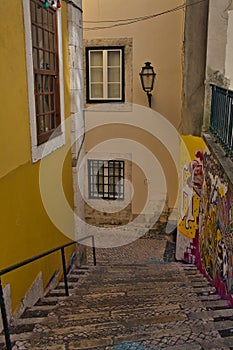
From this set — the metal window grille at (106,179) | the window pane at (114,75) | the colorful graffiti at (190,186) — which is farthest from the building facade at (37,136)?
the metal window grille at (106,179)

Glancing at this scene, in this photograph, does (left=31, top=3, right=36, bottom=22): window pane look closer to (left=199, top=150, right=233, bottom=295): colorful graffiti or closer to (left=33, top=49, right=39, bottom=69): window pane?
(left=33, top=49, right=39, bottom=69): window pane

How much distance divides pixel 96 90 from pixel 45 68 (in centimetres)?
556

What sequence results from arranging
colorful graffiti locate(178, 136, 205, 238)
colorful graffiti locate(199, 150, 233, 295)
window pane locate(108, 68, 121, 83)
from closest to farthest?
colorful graffiti locate(199, 150, 233, 295), colorful graffiti locate(178, 136, 205, 238), window pane locate(108, 68, 121, 83)

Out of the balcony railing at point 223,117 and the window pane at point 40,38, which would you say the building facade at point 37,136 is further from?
the balcony railing at point 223,117

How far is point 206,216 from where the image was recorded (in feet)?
23.0

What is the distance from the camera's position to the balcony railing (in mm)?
5223

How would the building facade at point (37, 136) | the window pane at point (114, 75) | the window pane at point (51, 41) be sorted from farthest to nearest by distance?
the window pane at point (114, 75) < the window pane at point (51, 41) < the building facade at point (37, 136)

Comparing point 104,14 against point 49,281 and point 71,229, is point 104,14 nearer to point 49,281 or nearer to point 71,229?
point 71,229

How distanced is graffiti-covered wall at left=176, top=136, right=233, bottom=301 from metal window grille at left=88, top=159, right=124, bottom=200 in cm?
321

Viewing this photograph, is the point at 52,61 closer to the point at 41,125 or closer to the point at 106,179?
the point at 41,125

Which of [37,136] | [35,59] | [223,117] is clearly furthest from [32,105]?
[223,117]

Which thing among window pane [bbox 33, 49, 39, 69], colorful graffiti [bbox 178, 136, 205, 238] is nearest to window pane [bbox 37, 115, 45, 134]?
window pane [bbox 33, 49, 39, 69]

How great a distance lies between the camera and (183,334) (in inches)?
136

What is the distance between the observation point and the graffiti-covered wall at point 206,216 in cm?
500
